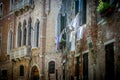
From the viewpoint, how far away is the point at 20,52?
3309 cm

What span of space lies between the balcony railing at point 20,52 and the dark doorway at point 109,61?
17852 millimetres

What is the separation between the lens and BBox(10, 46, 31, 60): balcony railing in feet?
105

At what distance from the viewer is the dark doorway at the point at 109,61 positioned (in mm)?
14141

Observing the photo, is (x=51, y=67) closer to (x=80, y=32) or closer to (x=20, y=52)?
(x=20, y=52)

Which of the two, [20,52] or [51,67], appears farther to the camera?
[20,52]

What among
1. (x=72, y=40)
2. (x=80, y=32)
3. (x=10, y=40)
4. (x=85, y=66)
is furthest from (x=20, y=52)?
(x=85, y=66)

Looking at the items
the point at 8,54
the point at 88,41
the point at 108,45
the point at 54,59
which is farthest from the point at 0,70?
the point at 108,45

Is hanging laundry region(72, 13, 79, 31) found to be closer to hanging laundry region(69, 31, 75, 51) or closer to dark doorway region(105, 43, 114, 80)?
hanging laundry region(69, 31, 75, 51)

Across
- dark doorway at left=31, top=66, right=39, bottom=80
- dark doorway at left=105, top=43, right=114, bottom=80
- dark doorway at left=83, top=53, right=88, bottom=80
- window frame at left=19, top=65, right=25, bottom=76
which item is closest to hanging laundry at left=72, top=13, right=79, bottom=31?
dark doorway at left=83, top=53, right=88, bottom=80

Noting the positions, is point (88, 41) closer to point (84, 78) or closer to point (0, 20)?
point (84, 78)

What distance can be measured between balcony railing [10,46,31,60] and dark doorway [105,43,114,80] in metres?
17.9

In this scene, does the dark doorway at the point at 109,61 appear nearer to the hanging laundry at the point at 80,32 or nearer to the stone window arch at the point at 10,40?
the hanging laundry at the point at 80,32

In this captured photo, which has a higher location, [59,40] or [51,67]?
[59,40]

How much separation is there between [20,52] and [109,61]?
1958 cm
